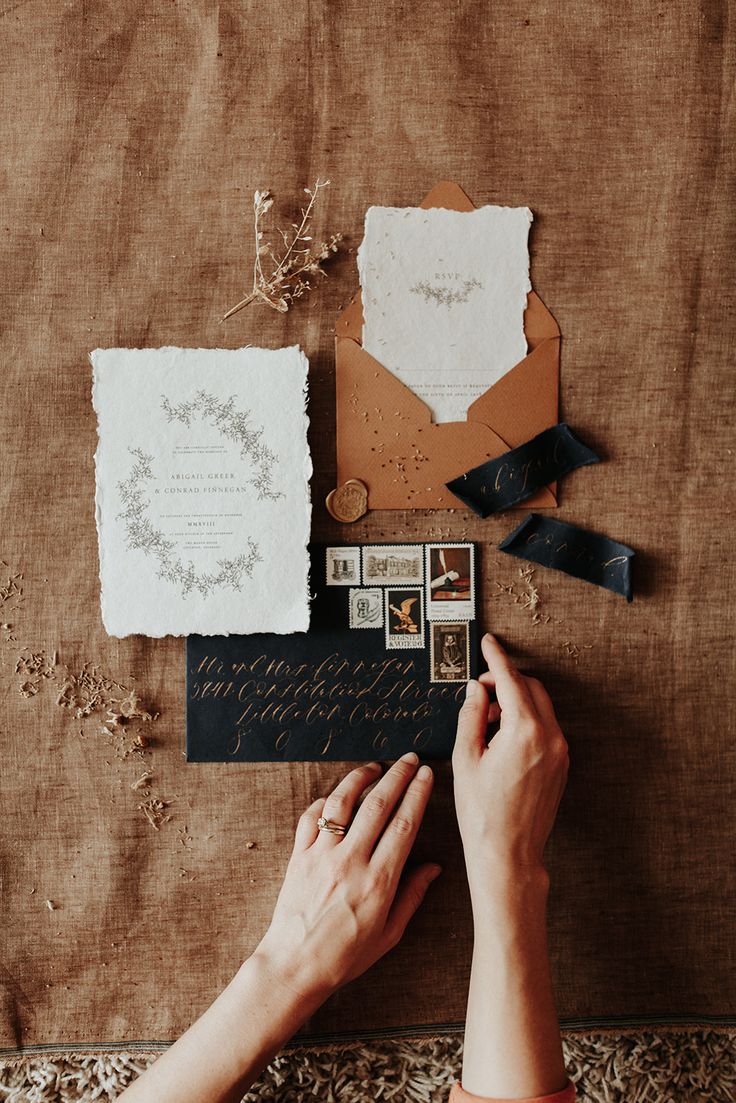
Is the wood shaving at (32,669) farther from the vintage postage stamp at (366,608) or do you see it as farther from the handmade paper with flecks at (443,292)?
the handmade paper with flecks at (443,292)

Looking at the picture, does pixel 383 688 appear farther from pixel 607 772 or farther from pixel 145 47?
pixel 145 47

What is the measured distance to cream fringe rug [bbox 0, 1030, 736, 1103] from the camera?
0.89 metres

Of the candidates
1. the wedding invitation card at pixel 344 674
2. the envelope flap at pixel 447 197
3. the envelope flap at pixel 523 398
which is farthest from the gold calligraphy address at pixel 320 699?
the envelope flap at pixel 447 197

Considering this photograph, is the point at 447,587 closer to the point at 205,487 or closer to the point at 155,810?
the point at 205,487

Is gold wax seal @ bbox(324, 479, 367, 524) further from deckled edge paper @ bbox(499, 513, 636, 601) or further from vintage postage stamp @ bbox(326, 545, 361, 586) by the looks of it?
deckled edge paper @ bbox(499, 513, 636, 601)

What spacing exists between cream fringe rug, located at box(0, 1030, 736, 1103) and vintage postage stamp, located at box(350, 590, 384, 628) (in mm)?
521

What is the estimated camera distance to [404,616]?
35.4 inches

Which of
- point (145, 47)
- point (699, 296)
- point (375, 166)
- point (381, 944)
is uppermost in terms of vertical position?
point (145, 47)

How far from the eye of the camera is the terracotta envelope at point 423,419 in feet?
2.91

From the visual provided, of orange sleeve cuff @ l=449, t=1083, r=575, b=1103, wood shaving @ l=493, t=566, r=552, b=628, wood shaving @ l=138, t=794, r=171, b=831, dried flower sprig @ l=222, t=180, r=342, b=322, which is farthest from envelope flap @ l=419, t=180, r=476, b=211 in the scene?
orange sleeve cuff @ l=449, t=1083, r=575, b=1103

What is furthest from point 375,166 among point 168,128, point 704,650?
point 704,650

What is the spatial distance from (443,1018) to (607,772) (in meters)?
0.37

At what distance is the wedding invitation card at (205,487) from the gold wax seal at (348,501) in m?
0.03

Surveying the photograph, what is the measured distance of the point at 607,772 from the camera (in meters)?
0.91
